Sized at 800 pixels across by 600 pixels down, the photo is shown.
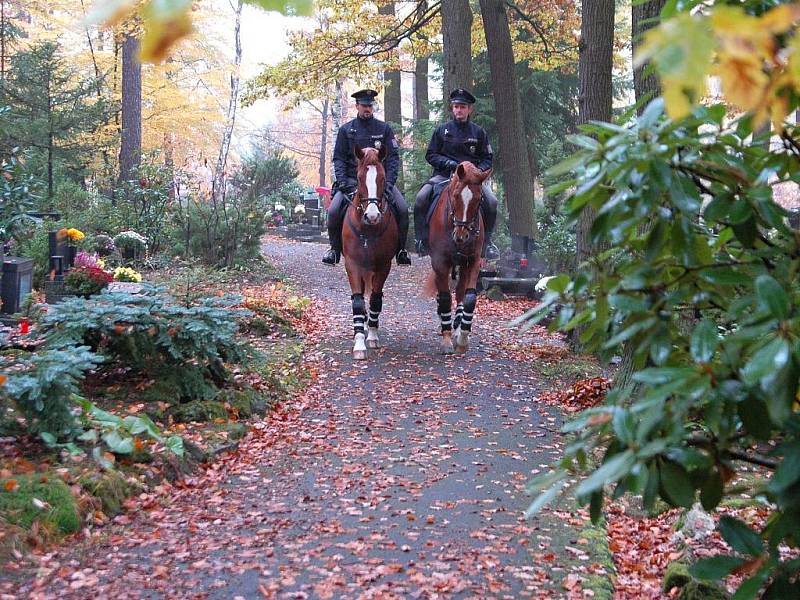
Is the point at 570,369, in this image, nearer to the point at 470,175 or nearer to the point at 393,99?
the point at 470,175

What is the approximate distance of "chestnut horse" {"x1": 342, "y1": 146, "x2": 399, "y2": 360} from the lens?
10633mm

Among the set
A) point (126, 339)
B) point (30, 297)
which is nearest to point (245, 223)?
point (30, 297)

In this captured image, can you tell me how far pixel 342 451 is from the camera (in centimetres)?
753

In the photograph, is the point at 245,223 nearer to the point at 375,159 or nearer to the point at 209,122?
the point at 375,159

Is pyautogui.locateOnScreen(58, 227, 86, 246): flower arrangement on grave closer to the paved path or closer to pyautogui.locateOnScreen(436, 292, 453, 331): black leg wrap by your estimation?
the paved path

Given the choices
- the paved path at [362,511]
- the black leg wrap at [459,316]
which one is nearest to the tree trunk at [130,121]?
the black leg wrap at [459,316]

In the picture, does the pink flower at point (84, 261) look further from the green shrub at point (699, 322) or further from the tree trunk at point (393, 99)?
the tree trunk at point (393, 99)

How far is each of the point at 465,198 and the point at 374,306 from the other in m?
2.03

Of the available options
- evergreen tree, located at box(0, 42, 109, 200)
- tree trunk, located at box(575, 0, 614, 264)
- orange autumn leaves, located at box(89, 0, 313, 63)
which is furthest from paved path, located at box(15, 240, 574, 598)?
evergreen tree, located at box(0, 42, 109, 200)

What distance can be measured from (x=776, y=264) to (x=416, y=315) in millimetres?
12785

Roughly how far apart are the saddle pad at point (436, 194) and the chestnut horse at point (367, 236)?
1.61 ft

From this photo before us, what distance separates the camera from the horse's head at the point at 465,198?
34.9 feet

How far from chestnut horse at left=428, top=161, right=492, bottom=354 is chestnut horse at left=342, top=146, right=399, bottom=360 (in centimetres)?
61

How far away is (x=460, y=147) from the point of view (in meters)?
11.7
